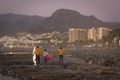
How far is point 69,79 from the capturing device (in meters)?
22.0

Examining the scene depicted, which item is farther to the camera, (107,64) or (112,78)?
(107,64)

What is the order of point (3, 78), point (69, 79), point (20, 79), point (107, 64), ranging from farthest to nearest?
point (107, 64), point (3, 78), point (20, 79), point (69, 79)

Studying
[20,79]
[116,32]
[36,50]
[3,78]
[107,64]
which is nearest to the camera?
[20,79]

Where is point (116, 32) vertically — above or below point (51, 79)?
above

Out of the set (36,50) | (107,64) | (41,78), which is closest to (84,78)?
(41,78)

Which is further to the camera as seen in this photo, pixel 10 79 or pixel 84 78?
pixel 10 79

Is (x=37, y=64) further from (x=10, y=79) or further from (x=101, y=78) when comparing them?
(x=101, y=78)

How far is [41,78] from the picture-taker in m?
22.8

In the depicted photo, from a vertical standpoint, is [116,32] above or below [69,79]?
above

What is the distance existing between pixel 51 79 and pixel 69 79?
50.1 inches

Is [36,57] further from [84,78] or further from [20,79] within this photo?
[84,78]

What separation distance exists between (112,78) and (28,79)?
18.7ft

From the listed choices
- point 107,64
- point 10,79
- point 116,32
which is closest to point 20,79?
point 10,79

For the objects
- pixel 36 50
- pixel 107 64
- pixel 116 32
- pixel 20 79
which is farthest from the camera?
pixel 116 32
